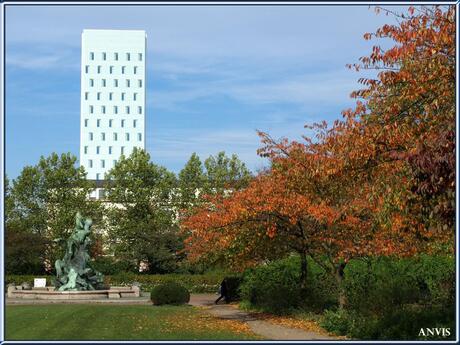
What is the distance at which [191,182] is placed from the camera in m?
57.5

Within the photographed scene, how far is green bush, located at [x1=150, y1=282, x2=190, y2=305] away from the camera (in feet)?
97.3

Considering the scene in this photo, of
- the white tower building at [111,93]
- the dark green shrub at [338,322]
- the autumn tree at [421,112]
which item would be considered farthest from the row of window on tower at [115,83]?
the autumn tree at [421,112]

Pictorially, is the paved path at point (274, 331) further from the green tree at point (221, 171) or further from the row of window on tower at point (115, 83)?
the row of window on tower at point (115, 83)

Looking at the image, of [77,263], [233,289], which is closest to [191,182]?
[233,289]

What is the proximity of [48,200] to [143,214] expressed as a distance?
7905 millimetres

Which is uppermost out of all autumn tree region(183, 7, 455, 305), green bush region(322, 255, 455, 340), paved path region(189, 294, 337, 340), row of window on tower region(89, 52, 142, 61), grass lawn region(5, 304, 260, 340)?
row of window on tower region(89, 52, 142, 61)

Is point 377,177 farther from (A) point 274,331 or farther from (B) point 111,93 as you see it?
(B) point 111,93

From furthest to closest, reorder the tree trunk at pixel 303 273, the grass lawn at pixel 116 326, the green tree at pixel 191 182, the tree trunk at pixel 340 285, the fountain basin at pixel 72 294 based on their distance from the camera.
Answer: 1. the green tree at pixel 191 182
2. the fountain basin at pixel 72 294
3. the tree trunk at pixel 303 273
4. the tree trunk at pixel 340 285
5. the grass lawn at pixel 116 326

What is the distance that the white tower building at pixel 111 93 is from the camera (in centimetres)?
11500

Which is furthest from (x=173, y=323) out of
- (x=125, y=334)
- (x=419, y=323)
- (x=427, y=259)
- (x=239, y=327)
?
(x=427, y=259)

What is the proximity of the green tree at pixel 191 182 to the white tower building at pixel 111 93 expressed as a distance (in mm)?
57676

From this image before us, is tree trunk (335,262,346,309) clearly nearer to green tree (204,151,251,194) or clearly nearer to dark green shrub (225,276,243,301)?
dark green shrub (225,276,243,301)

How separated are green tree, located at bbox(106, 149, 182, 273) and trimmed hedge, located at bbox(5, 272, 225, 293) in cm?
386

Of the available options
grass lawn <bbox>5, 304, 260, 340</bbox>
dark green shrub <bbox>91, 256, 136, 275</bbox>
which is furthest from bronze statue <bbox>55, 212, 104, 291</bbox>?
dark green shrub <bbox>91, 256, 136, 275</bbox>
